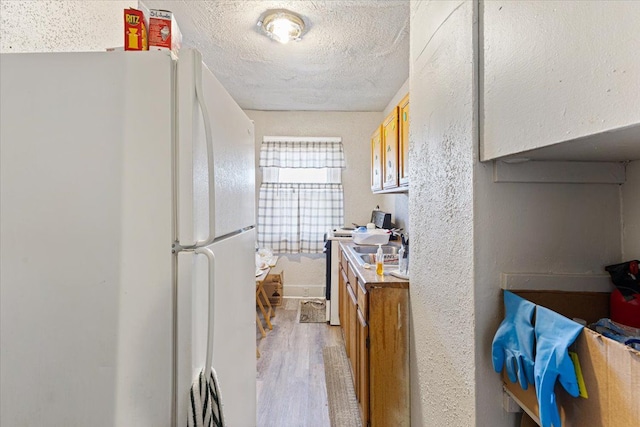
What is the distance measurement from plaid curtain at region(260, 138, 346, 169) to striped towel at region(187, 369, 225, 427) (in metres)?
3.32

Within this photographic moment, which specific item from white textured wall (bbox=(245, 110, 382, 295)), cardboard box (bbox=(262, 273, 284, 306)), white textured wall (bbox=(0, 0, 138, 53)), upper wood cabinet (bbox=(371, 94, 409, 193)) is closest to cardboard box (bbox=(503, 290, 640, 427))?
upper wood cabinet (bbox=(371, 94, 409, 193))

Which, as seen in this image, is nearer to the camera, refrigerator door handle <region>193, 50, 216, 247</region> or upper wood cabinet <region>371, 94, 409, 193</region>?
refrigerator door handle <region>193, 50, 216, 247</region>

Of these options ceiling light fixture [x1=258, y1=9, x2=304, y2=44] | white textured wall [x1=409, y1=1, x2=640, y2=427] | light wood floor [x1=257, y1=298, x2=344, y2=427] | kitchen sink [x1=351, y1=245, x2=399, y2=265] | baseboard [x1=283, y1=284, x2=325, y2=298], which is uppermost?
ceiling light fixture [x1=258, y1=9, x2=304, y2=44]

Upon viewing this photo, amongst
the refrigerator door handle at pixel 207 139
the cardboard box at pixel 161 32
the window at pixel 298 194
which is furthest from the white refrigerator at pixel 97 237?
the window at pixel 298 194

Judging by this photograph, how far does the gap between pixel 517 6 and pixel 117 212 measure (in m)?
1.09

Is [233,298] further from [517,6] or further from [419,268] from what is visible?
[517,6]

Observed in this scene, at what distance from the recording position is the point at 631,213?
0.87 m

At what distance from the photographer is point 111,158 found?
0.75m

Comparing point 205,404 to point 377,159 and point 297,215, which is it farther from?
point 297,215

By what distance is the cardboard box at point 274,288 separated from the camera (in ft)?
12.4

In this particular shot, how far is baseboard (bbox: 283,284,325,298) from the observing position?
408 centimetres

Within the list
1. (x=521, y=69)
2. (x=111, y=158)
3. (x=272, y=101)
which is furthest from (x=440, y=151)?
(x=272, y=101)

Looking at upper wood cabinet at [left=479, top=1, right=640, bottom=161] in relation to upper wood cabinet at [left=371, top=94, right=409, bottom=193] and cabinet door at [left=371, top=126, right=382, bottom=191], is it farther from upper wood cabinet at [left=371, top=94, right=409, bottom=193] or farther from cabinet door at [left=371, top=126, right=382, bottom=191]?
cabinet door at [left=371, top=126, right=382, bottom=191]

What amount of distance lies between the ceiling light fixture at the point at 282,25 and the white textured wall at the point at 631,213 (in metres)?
1.90
